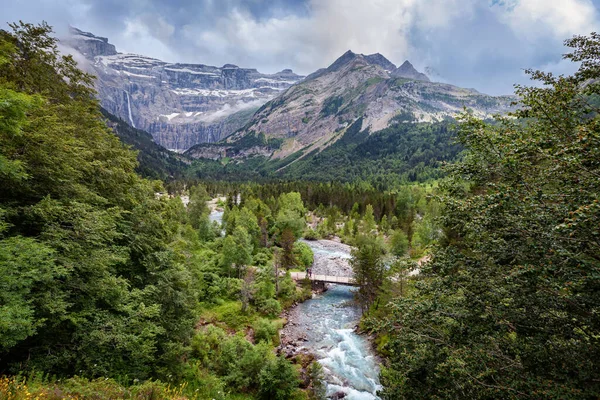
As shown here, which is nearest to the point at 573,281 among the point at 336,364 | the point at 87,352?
the point at 87,352

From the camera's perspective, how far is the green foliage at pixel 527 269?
7.96 m

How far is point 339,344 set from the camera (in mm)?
30750

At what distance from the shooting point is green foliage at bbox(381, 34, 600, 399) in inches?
313

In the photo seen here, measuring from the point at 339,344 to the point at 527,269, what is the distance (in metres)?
25.9

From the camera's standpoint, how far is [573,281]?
769cm

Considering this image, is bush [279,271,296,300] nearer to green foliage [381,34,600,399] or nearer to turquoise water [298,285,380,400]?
turquoise water [298,285,380,400]

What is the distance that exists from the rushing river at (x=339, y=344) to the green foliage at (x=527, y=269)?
12183 millimetres

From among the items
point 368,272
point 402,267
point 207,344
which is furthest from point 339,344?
point 402,267

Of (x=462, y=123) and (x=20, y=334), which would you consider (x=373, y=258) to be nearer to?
(x=462, y=123)

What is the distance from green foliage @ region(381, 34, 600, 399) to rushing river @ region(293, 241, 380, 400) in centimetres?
1218

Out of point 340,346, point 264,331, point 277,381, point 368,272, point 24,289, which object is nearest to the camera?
point 24,289

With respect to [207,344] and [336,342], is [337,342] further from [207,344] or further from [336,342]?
[207,344]

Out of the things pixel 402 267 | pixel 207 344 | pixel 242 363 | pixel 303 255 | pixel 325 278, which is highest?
pixel 402 267

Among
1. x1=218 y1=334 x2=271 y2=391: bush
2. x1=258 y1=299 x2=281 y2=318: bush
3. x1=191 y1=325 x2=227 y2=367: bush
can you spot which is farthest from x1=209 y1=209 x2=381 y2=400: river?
x1=191 y1=325 x2=227 y2=367: bush
